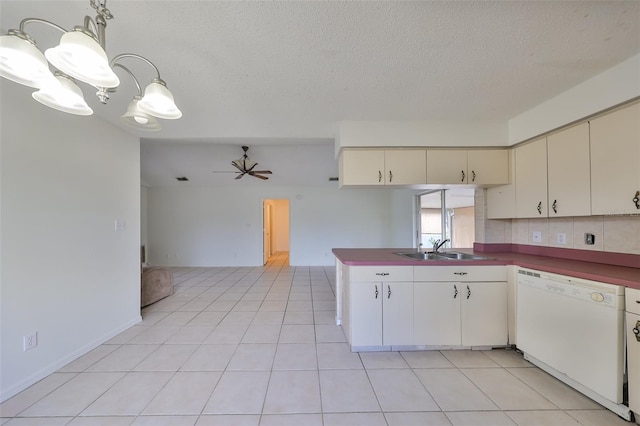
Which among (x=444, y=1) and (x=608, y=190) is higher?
(x=444, y=1)

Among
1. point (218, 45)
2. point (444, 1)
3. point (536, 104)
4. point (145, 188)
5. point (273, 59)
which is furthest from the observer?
point (145, 188)

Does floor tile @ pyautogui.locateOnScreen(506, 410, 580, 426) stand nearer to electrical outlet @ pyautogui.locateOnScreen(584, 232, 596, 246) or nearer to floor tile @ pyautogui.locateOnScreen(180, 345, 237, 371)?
electrical outlet @ pyautogui.locateOnScreen(584, 232, 596, 246)

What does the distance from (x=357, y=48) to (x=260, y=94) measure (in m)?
0.93

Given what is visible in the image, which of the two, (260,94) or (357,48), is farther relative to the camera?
A: (260,94)

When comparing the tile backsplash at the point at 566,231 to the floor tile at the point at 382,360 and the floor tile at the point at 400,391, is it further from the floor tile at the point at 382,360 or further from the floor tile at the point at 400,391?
the floor tile at the point at 400,391

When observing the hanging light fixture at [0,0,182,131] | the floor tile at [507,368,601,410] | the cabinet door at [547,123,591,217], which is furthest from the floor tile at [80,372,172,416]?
the cabinet door at [547,123,591,217]

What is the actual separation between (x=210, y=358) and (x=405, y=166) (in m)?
2.73

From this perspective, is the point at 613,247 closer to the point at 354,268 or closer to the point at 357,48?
the point at 354,268

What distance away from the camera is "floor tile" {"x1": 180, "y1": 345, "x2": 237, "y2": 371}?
2121mm

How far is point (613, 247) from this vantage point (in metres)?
2.07

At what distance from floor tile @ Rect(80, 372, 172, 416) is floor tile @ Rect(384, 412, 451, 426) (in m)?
1.64

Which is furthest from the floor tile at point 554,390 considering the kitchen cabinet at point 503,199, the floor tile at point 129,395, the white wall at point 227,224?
the white wall at point 227,224

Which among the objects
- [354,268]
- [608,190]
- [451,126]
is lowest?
[354,268]

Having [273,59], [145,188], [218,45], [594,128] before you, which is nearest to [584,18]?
[594,128]
